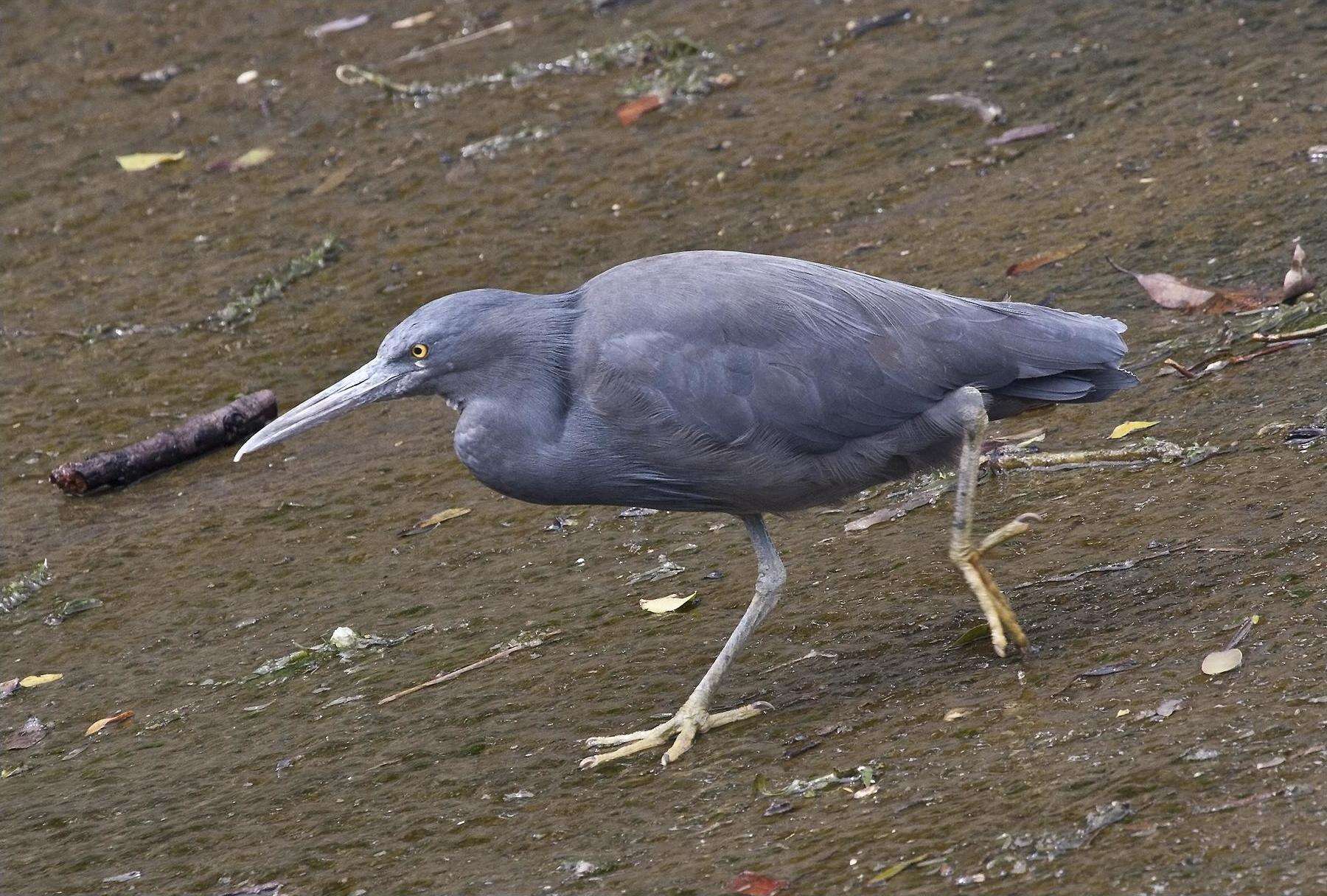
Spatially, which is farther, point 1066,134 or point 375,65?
point 375,65

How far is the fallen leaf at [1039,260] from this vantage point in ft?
19.8

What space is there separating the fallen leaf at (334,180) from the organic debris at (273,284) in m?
0.63

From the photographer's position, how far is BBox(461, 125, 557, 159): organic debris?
8.28m

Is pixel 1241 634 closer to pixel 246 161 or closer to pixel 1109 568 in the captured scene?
pixel 1109 568

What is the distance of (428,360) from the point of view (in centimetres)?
403

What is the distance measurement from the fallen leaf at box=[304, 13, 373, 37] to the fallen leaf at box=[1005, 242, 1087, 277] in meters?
5.71

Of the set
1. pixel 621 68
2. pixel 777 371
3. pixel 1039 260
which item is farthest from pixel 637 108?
pixel 777 371

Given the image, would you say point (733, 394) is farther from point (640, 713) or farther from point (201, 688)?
point (201, 688)

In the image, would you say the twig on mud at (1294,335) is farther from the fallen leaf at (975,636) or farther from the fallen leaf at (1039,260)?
the fallen leaf at (975,636)

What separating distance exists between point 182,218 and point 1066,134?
4713mm

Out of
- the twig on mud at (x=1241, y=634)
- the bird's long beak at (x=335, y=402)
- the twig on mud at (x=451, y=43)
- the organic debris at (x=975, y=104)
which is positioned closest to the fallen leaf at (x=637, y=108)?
the organic debris at (x=975, y=104)

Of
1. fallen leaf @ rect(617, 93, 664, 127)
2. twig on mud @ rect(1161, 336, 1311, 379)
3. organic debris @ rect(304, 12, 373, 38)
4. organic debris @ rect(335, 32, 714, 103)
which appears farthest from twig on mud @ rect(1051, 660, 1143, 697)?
organic debris @ rect(304, 12, 373, 38)

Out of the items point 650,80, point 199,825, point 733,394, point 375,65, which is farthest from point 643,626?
point 375,65

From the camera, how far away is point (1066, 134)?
713 cm
